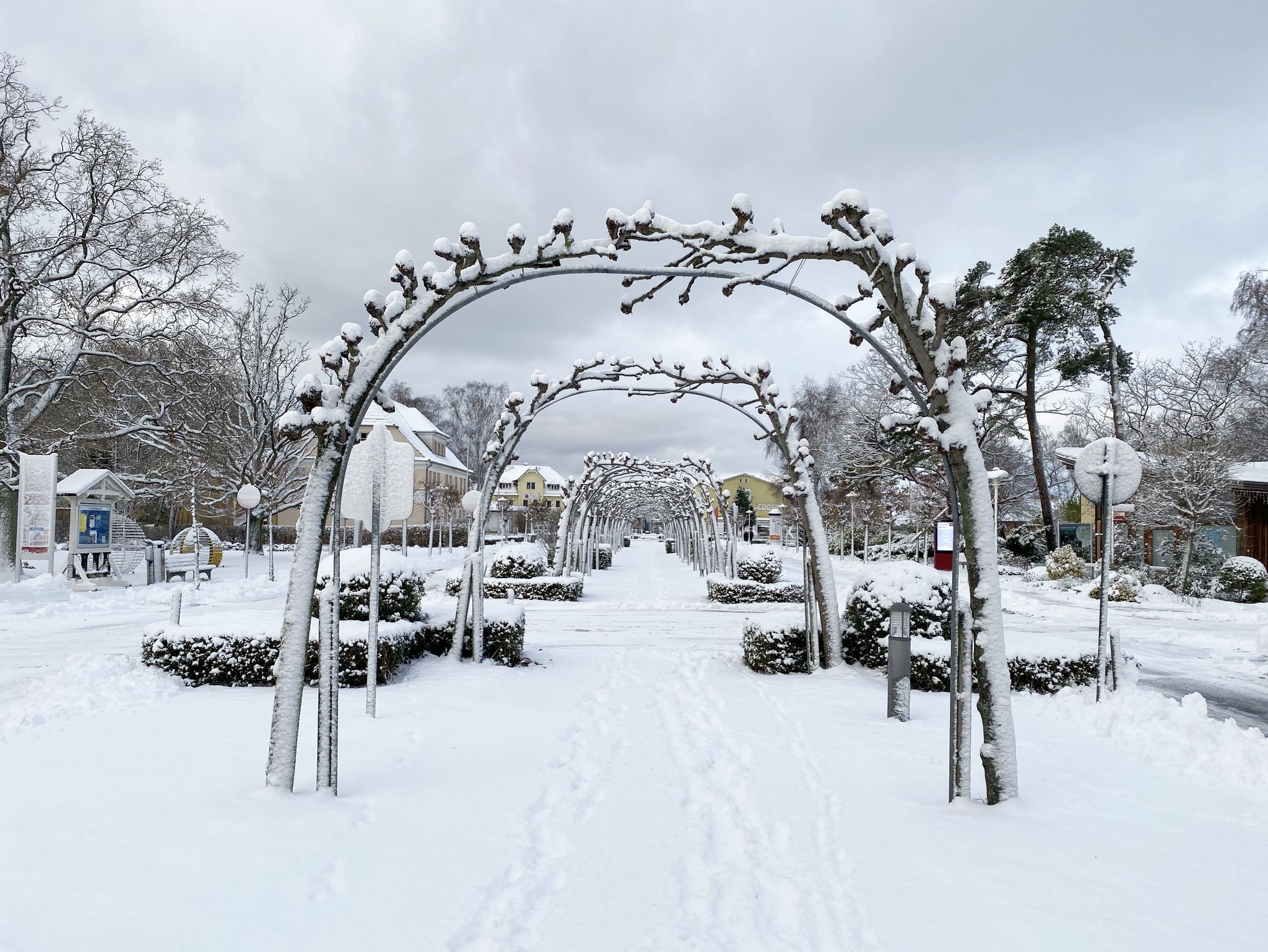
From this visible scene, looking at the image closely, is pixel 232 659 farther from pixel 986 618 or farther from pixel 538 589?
pixel 538 589

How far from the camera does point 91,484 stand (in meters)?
17.0

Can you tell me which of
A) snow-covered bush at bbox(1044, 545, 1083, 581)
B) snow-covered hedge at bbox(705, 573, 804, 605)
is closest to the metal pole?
snow-covered hedge at bbox(705, 573, 804, 605)

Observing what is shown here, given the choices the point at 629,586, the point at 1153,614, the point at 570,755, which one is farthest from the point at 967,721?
the point at 629,586

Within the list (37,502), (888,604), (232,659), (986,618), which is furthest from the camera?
(37,502)

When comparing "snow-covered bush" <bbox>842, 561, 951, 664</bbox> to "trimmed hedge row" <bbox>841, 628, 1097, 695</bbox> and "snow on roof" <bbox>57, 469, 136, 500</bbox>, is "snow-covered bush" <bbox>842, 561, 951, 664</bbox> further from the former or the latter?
"snow on roof" <bbox>57, 469, 136, 500</bbox>

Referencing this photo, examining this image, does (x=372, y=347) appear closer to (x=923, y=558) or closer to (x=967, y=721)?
(x=967, y=721)

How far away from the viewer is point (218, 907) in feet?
8.34

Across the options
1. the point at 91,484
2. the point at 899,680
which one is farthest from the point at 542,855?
the point at 91,484

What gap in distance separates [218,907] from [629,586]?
17.9 metres

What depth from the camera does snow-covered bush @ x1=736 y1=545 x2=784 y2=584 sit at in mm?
18125

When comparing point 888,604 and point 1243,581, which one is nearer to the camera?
point 888,604

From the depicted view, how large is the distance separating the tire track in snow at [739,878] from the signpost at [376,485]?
265 centimetres

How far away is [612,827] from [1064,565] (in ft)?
70.6

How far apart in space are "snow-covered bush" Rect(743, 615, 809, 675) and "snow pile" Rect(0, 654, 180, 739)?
224 inches
